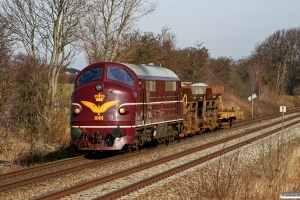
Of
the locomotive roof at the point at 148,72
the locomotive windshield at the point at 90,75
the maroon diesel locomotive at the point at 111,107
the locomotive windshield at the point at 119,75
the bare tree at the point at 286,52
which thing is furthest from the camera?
the bare tree at the point at 286,52

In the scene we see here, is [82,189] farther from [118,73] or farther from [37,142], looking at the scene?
[37,142]

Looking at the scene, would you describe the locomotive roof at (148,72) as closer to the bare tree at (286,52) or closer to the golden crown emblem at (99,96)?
the golden crown emblem at (99,96)

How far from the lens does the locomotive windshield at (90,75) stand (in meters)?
15.6

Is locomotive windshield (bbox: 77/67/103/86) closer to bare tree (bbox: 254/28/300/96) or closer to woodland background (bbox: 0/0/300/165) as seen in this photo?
woodland background (bbox: 0/0/300/165)

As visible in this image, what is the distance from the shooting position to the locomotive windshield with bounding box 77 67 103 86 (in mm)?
15602

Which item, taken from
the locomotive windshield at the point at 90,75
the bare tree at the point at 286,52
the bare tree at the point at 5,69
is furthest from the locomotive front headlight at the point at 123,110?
the bare tree at the point at 286,52

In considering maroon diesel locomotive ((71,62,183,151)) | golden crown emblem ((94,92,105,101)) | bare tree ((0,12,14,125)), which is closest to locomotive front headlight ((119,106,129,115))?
maroon diesel locomotive ((71,62,183,151))

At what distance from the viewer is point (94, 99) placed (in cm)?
1511

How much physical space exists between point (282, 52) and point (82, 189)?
8139cm

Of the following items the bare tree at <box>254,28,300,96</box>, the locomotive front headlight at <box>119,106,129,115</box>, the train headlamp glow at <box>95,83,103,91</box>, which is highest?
the bare tree at <box>254,28,300,96</box>

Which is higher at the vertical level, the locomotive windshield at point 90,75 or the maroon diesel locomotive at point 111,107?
the locomotive windshield at point 90,75

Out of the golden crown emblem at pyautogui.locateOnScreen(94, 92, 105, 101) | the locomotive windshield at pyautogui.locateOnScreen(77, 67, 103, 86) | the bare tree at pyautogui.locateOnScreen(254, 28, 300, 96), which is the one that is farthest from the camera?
the bare tree at pyautogui.locateOnScreen(254, 28, 300, 96)

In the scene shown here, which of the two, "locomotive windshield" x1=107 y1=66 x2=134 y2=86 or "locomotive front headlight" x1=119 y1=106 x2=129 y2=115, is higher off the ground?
"locomotive windshield" x1=107 y1=66 x2=134 y2=86

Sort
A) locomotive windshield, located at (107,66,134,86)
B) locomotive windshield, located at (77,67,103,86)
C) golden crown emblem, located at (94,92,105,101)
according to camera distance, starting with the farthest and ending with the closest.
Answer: locomotive windshield, located at (77,67,103,86)
locomotive windshield, located at (107,66,134,86)
golden crown emblem, located at (94,92,105,101)
